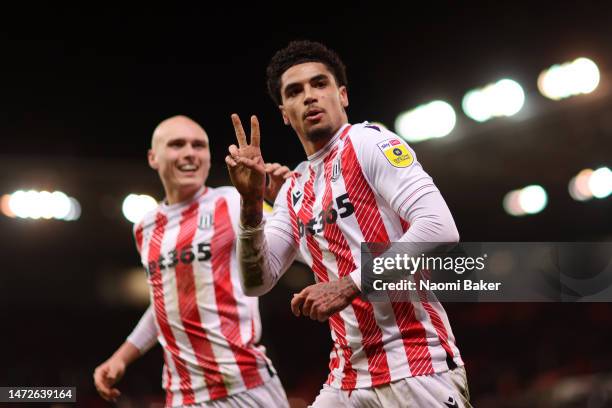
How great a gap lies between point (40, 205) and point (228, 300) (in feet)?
21.8

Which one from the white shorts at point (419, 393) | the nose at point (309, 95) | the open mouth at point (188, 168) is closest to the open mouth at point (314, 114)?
the nose at point (309, 95)

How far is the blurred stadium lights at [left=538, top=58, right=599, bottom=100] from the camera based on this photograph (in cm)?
754

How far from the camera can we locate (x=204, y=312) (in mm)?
3674

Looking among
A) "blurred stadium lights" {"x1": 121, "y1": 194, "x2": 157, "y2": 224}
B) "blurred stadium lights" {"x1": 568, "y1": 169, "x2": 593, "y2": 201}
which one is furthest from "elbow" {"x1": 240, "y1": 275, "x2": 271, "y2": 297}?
"blurred stadium lights" {"x1": 568, "y1": 169, "x2": 593, "y2": 201}

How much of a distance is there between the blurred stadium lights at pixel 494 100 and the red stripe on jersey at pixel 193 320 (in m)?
5.15

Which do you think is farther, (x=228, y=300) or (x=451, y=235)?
(x=228, y=300)

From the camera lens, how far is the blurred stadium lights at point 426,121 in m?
8.49

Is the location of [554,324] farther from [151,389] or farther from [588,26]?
[151,389]

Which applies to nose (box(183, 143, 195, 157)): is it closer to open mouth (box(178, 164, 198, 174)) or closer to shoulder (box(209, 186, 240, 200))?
open mouth (box(178, 164, 198, 174))

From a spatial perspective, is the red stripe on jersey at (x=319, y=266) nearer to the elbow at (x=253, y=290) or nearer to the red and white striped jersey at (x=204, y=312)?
the elbow at (x=253, y=290)

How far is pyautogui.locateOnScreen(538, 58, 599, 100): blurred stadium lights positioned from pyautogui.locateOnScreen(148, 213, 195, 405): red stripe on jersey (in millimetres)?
5142

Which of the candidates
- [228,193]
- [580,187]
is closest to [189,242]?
[228,193]

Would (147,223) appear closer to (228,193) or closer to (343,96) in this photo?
(228,193)

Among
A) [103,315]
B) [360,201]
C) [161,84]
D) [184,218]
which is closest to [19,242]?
[103,315]
